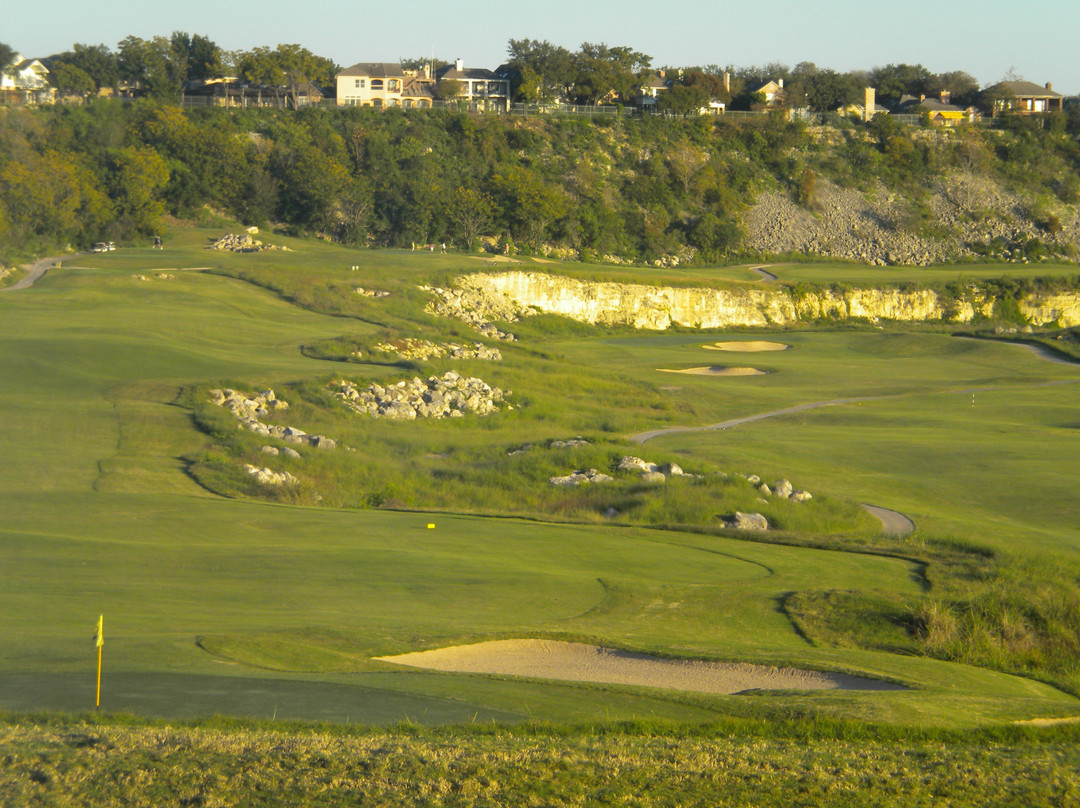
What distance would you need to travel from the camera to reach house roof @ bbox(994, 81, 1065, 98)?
495ft

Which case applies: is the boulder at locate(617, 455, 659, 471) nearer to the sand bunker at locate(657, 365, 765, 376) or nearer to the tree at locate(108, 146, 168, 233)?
the sand bunker at locate(657, 365, 765, 376)

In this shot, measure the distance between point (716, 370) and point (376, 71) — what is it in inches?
3128

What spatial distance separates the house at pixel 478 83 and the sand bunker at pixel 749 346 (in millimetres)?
67029

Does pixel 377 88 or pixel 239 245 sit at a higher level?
pixel 377 88

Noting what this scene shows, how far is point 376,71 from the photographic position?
127875 mm

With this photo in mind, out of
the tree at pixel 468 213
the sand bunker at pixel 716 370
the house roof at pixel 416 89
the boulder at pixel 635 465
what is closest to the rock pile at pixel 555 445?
the boulder at pixel 635 465

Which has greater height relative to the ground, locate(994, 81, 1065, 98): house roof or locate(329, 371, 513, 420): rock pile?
locate(994, 81, 1065, 98): house roof

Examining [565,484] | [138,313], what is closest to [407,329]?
[138,313]

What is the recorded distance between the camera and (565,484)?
3191 cm

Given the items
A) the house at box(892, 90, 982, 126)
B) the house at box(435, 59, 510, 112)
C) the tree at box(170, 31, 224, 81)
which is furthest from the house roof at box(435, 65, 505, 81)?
the house at box(892, 90, 982, 126)

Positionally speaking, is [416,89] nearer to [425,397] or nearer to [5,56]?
[5,56]

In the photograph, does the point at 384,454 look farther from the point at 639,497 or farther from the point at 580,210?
the point at 580,210

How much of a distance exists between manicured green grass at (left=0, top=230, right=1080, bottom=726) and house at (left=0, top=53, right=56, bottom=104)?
67001 mm

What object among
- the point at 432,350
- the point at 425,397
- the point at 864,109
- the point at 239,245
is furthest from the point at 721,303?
the point at 864,109
